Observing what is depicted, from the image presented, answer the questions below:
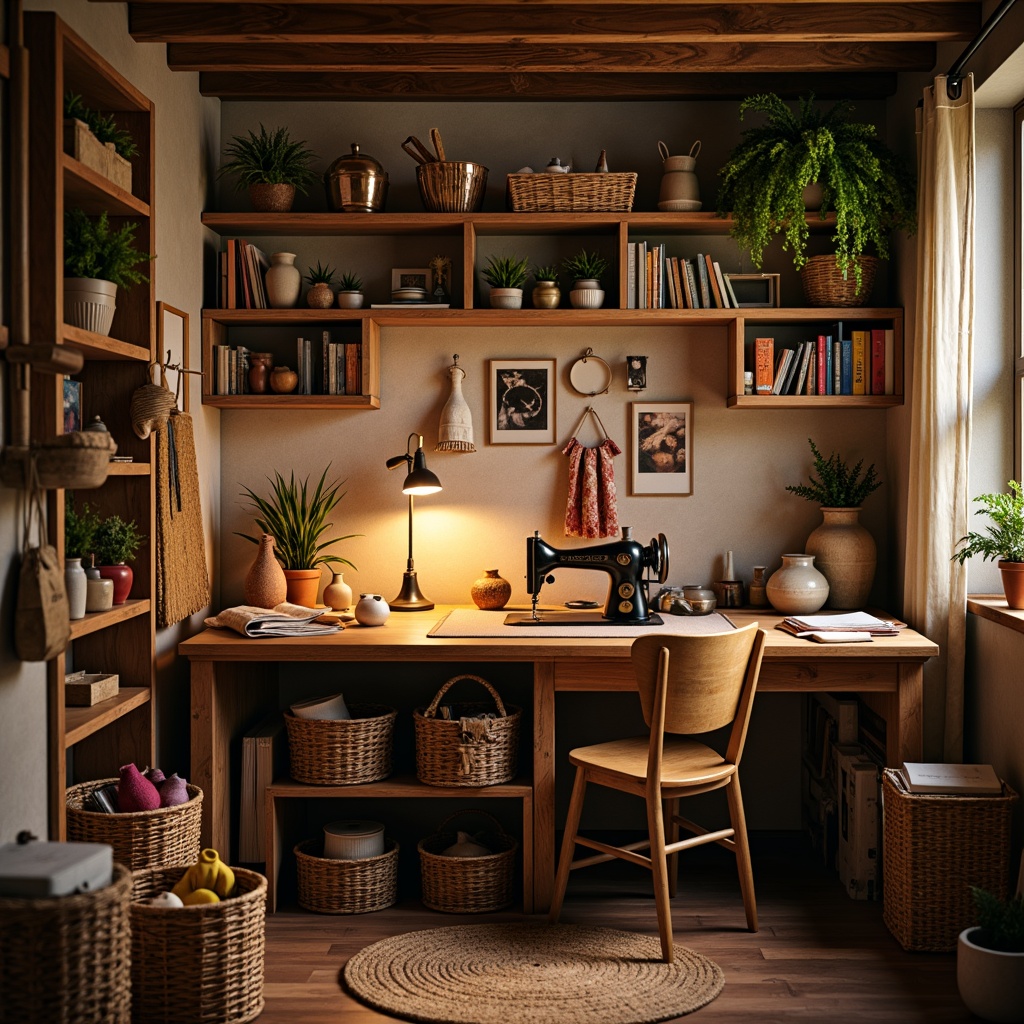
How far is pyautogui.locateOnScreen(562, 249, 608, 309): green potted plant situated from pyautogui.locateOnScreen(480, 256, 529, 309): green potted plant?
0.60ft

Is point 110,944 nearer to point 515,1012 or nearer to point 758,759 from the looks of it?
point 515,1012

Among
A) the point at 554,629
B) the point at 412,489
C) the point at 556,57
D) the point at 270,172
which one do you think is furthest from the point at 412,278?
the point at 554,629

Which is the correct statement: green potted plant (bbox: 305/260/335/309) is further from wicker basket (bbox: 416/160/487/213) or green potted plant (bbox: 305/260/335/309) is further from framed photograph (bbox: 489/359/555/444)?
framed photograph (bbox: 489/359/555/444)

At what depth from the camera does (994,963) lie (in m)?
2.57

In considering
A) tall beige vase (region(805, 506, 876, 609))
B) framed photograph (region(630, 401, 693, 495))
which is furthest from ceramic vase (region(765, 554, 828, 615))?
framed photograph (region(630, 401, 693, 495))

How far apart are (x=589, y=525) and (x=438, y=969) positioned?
165cm

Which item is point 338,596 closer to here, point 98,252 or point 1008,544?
point 98,252

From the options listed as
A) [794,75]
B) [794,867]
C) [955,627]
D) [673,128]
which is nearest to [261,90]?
[673,128]

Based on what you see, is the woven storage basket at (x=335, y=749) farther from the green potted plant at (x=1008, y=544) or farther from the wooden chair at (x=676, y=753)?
the green potted plant at (x=1008, y=544)

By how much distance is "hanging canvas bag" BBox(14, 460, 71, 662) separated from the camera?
7.73 ft

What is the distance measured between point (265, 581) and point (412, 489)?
0.59 meters

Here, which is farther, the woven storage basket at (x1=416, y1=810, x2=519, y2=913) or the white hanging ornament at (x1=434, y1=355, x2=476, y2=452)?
the white hanging ornament at (x1=434, y1=355, x2=476, y2=452)

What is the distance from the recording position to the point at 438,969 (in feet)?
9.68

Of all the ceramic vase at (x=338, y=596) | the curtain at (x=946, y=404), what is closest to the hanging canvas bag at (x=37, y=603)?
the ceramic vase at (x=338, y=596)
